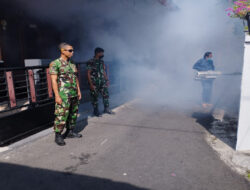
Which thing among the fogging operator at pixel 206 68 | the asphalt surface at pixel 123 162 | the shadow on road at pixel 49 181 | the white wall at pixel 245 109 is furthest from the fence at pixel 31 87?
the fogging operator at pixel 206 68

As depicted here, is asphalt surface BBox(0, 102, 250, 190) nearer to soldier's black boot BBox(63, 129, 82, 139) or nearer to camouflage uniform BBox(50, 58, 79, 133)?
soldier's black boot BBox(63, 129, 82, 139)

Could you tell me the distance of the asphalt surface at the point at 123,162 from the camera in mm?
2766

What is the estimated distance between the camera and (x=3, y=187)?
8.85 ft

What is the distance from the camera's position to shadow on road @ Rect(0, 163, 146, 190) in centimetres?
269

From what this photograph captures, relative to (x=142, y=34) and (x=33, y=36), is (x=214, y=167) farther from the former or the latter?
(x=142, y=34)

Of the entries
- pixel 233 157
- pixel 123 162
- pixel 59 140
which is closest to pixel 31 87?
pixel 59 140

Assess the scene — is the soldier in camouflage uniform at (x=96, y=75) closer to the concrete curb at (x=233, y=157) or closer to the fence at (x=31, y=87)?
the fence at (x=31, y=87)

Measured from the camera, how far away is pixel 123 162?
3312 mm

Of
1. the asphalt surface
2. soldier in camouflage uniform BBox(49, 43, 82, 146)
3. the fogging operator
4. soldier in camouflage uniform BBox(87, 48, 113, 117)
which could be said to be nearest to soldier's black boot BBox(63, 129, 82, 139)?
the asphalt surface

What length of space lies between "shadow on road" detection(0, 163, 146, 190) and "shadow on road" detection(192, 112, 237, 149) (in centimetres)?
231

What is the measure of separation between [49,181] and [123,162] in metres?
1.03

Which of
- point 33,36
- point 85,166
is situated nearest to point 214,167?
point 85,166

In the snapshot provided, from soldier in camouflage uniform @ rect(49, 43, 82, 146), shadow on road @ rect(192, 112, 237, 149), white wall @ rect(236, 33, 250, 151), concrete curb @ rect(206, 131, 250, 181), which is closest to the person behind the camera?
concrete curb @ rect(206, 131, 250, 181)

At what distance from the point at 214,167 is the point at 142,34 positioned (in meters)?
9.69
